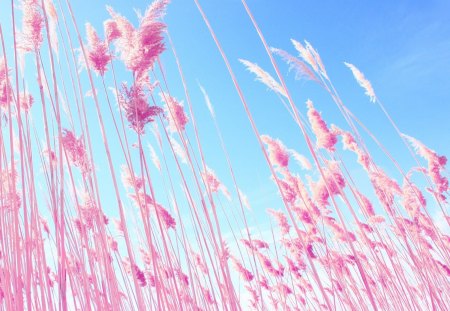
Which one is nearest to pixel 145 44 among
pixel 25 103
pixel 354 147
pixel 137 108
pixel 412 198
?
pixel 137 108

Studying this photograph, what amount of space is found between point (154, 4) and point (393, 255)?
3.48m

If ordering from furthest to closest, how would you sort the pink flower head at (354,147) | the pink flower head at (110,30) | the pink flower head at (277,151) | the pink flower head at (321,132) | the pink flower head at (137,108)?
1. the pink flower head at (354,147)
2. the pink flower head at (277,151)
3. the pink flower head at (321,132)
4. the pink flower head at (110,30)
5. the pink flower head at (137,108)

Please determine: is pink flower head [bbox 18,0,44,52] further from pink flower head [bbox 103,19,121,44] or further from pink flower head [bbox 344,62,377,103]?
pink flower head [bbox 344,62,377,103]

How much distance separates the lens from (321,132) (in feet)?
13.3

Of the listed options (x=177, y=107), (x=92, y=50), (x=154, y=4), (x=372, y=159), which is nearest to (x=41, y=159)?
(x=92, y=50)

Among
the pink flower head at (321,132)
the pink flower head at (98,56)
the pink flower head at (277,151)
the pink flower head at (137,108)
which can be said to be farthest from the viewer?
the pink flower head at (277,151)

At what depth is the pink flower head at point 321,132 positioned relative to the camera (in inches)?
159

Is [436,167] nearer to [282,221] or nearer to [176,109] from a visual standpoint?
[282,221]

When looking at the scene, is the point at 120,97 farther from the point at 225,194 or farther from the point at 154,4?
the point at 225,194

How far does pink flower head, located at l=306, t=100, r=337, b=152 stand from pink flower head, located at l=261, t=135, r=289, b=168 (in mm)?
363

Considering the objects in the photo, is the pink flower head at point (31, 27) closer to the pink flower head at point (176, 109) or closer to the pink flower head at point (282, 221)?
the pink flower head at point (176, 109)

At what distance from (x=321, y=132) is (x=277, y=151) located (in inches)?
19.0

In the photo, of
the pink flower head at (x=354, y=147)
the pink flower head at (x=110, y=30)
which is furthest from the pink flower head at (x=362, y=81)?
the pink flower head at (x=110, y=30)

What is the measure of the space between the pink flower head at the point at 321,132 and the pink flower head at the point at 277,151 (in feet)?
1.19
